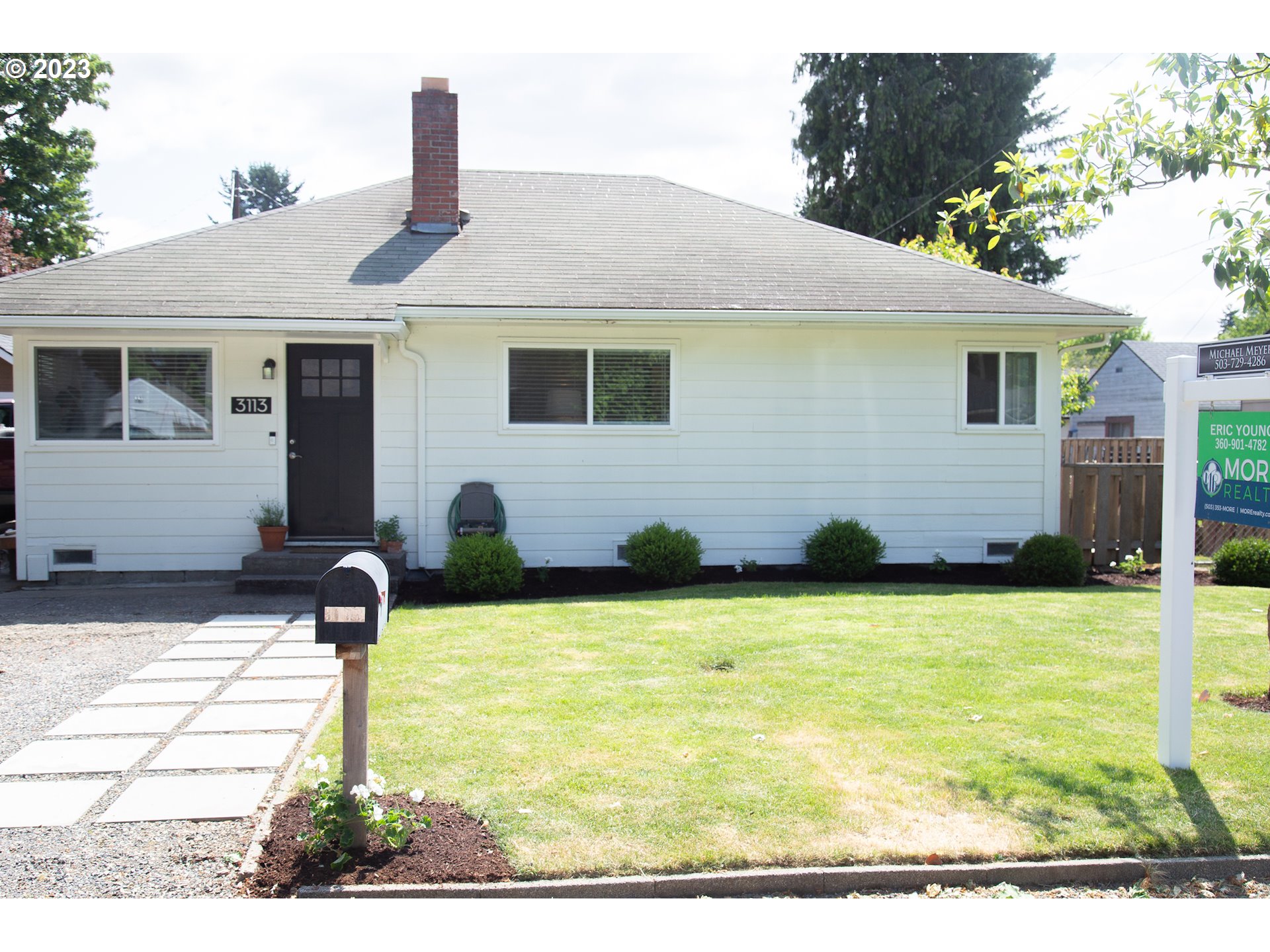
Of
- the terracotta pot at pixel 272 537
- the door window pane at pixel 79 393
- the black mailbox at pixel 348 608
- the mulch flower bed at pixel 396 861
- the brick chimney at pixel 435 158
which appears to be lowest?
the mulch flower bed at pixel 396 861

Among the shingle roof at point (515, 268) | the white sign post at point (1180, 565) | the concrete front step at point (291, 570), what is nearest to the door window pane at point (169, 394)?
the shingle roof at point (515, 268)

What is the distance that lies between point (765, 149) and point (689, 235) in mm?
21496

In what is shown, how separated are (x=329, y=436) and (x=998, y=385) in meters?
7.83

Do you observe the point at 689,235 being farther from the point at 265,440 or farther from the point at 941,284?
the point at 265,440

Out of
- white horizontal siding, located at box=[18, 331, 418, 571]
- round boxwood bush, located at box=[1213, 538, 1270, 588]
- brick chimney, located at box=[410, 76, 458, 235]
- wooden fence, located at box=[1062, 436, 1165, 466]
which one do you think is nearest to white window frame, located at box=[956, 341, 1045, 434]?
round boxwood bush, located at box=[1213, 538, 1270, 588]

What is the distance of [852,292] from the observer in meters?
10.8

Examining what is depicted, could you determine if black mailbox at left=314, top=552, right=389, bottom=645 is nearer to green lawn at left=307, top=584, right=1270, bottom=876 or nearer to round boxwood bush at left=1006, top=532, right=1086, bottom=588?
green lawn at left=307, top=584, right=1270, bottom=876

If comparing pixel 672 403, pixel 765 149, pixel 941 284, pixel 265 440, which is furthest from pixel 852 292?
pixel 765 149

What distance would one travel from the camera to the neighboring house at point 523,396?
10094 mm

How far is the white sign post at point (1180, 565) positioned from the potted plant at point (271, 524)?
27.6ft

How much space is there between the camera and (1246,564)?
34.3 ft

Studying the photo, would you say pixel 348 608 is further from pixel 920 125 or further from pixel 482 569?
pixel 920 125

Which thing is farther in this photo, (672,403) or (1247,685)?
(672,403)

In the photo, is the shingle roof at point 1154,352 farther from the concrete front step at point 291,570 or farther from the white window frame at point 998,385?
the concrete front step at point 291,570
